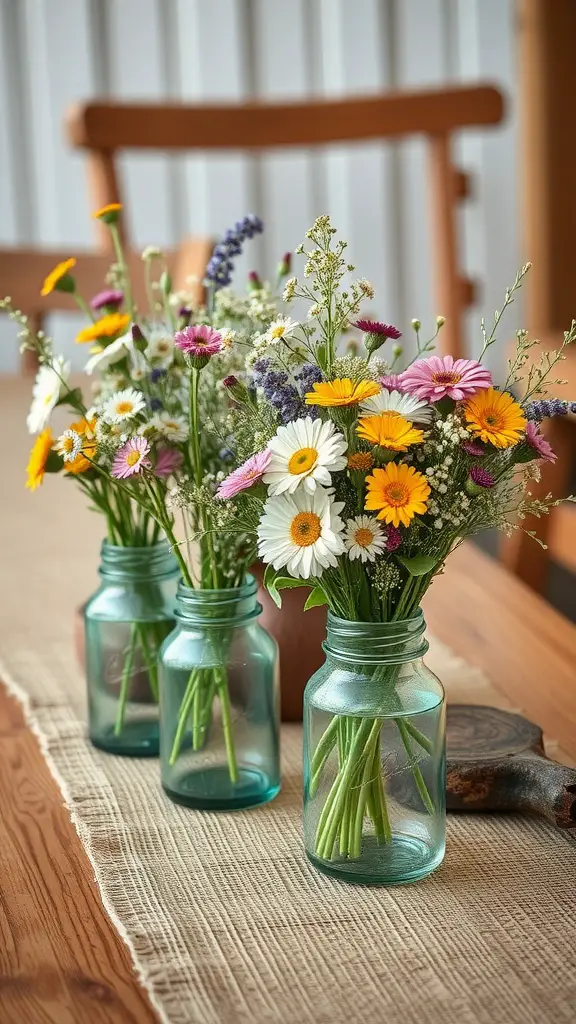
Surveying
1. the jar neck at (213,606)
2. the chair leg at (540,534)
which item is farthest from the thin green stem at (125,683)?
the chair leg at (540,534)

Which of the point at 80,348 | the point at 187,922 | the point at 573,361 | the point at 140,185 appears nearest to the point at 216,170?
the point at 140,185

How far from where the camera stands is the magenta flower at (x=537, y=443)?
26.1 inches

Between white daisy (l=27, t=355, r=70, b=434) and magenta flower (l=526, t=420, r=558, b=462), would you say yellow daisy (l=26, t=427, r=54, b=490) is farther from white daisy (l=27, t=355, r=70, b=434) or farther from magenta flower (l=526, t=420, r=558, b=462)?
magenta flower (l=526, t=420, r=558, b=462)

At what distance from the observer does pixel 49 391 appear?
816mm

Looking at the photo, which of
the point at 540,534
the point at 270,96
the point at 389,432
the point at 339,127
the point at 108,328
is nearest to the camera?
the point at 389,432

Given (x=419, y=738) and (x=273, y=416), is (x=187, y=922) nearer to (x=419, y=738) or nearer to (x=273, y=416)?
(x=419, y=738)

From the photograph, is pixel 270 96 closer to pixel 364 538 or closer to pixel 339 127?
pixel 339 127

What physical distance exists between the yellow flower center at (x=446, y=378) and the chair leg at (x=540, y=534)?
1.19 m

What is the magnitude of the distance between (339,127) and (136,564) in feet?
4.04

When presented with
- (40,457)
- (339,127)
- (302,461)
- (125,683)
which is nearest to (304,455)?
(302,461)

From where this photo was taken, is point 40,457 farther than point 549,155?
No

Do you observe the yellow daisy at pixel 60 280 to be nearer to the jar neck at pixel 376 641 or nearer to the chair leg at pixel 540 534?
the jar neck at pixel 376 641

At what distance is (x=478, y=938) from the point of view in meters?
0.63

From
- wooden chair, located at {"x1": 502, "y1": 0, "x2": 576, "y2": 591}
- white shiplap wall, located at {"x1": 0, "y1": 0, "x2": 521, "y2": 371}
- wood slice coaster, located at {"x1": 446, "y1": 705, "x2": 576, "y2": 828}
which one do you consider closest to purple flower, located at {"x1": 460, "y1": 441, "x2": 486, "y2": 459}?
wood slice coaster, located at {"x1": 446, "y1": 705, "x2": 576, "y2": 828}
